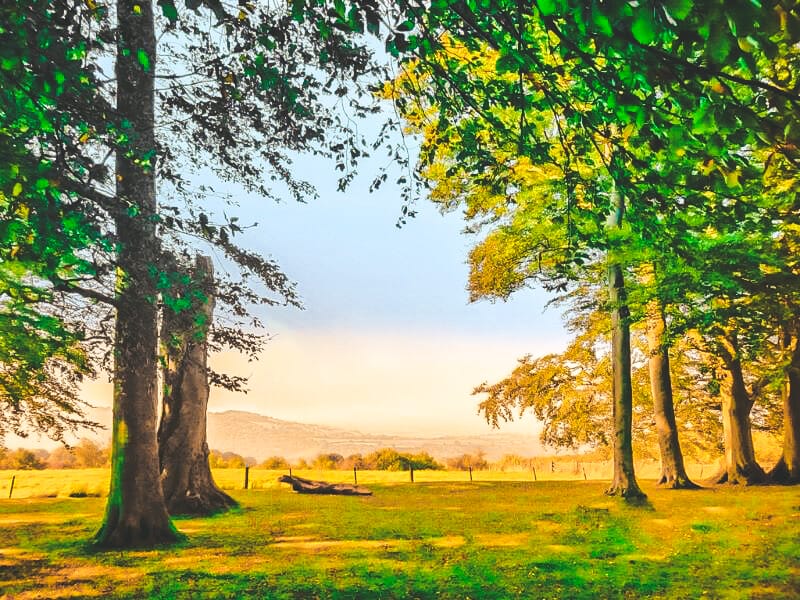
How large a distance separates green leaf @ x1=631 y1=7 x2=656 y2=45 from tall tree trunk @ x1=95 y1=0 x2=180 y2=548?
15.3 ft

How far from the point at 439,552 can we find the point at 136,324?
5.79 metres

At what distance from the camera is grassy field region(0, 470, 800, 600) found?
6488 millimetres

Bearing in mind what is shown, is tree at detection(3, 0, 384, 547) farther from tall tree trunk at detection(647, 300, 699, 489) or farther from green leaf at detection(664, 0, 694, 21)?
tall tree trunk at detection(647, 300, 699, 489)

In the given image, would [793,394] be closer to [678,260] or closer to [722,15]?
[678,260]

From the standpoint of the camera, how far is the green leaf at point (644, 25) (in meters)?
2.19

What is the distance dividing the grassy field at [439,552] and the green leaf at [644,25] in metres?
5.94

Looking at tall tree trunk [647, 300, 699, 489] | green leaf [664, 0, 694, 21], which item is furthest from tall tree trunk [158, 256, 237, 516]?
tall tree trunk [647, 300, 699, 489]

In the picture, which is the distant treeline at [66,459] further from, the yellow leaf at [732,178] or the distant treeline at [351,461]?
the yellow leaf at [732,178]

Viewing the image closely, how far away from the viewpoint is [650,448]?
3012 centimetres

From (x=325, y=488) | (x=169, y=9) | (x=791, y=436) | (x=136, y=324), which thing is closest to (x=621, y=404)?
(x=791, y=436)

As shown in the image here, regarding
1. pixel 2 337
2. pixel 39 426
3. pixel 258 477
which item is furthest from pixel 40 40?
pixel 258 477

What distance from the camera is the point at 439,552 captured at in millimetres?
8398

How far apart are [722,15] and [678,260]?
26.1 feet

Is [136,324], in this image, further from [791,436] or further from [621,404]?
[791,436]
